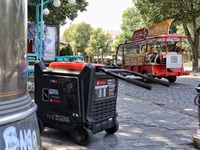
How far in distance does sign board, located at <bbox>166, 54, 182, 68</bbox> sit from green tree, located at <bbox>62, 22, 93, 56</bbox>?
153 feet

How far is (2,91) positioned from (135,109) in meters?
5.49

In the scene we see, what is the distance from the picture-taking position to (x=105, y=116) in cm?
442

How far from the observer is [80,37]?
6172 cm

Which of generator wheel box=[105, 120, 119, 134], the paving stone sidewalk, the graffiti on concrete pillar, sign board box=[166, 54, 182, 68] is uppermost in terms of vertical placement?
sign board box=[166, 54, 182, 68]

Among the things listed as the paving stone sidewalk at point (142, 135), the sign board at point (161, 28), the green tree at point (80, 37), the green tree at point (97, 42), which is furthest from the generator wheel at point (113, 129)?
the green tree at point (80, 37)

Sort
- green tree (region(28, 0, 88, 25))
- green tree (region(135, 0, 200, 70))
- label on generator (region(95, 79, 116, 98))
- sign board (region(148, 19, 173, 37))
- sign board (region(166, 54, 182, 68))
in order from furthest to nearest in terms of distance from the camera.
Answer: green tree (region(135, 0, 200, 70)), green tree (region(28, 0, 88, 25)), sign board (region(148, 19, 173, 37)), sign board (region(166, 54, 182, 68)), label on generator (region(95, 79, 116, 98))

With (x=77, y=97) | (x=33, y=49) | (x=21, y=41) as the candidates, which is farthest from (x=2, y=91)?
(x=33, y=49)

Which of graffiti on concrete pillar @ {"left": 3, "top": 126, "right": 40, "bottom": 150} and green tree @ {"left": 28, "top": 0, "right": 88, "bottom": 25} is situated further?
green tree @ {"left": 28, "top": 0, "right": 88, "bottom": 25}

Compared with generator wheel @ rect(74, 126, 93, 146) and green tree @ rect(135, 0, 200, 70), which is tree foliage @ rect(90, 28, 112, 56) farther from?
generator wheel @ rect(74, 126, 93, 146)

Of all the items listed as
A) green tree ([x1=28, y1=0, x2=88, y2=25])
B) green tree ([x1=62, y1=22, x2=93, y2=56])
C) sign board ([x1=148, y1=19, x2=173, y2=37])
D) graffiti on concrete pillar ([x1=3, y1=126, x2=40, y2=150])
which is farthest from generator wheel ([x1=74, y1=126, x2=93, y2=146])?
green tree ([x1=62, y1=22, x2=93, y2=56])

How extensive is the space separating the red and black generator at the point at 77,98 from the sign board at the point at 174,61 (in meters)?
10.0

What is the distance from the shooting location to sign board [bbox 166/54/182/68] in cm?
1401

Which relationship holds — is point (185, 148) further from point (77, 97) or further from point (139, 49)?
point (139, 49)

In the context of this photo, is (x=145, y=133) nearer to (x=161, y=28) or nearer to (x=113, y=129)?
(x=113, y=129)
